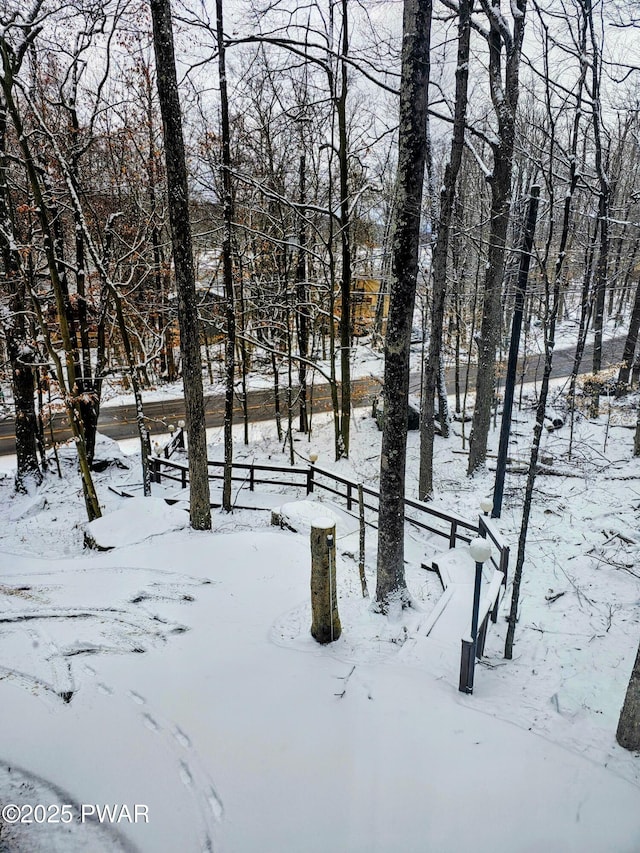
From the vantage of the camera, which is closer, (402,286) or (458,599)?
(402,286)

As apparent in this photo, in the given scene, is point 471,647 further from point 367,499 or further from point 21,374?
point 21,374

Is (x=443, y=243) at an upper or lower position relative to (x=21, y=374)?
upper

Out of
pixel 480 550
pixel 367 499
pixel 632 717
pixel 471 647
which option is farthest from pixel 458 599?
pixel 367 499

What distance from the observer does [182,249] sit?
7359 mm

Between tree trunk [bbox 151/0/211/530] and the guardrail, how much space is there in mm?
1457

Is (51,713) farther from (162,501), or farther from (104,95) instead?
(104,95)

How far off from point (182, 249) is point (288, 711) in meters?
6.53

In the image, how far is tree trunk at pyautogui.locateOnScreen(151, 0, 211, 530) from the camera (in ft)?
21.9

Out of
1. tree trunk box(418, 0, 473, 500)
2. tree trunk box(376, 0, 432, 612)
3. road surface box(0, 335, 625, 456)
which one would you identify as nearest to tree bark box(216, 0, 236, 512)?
tree trunk box(418, 0, 473, 500)

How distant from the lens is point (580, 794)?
11.2 ft

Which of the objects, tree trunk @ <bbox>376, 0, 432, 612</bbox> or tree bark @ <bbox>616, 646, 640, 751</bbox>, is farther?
tree trunk @ <bbox>376, 0, 432, 612</bbox>

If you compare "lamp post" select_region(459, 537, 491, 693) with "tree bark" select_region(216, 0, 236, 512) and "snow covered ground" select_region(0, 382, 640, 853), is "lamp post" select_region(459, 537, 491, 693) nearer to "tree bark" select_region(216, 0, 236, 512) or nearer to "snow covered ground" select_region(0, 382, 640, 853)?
"snow covered ground" select_region(0, 382, 640, 853)

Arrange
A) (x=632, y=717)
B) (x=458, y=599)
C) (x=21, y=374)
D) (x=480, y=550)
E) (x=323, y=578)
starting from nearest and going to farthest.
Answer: (x=632, y=717) → (x=480, y=550) → (x=323, y=578) → (x=458, y=599) → (x=21, y=374)

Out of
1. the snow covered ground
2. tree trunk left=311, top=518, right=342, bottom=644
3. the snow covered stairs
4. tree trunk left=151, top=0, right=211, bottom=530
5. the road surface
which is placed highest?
tree trunk left=151, top=0, right=211, bottom=530
